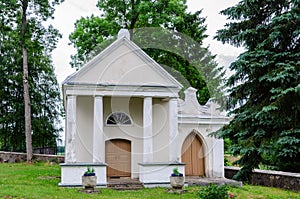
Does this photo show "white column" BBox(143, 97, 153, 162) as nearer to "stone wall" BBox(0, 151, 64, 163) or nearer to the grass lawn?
the grass lawn

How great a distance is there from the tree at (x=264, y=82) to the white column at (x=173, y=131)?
226 inches

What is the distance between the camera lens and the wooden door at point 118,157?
16.9 meters

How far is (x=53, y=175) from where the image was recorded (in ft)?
57.4

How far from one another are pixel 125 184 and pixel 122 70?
4764mm

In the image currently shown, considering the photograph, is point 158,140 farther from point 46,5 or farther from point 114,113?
point 46,5

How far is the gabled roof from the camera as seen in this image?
15.6 metres

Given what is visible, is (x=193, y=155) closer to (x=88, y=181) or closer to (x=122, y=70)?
(x=122, y=70)

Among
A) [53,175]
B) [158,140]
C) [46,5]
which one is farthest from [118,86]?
[46,5]

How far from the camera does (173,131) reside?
1609cm

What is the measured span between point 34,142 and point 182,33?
15494 mm

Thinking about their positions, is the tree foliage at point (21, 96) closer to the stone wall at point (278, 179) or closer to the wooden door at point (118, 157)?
the wooden door at point (118, 157)

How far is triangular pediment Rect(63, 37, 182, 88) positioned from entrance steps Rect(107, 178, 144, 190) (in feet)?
13.3

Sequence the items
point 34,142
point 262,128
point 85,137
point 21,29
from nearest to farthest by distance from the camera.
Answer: point 262,128 → point 85,137 → point 21,29 → point 34,142

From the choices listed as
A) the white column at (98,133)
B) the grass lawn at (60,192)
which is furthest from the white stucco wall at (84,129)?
the grass lawn at (60,192)
